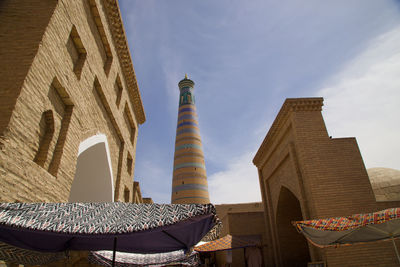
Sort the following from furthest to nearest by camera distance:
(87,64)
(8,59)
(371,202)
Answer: (371,202) → (87,64) → (8,59)

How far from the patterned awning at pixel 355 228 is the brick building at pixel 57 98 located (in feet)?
14.4

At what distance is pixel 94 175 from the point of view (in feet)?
25.0

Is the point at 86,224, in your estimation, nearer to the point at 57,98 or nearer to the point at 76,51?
the point at 57,98

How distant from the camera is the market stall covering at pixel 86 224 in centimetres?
202

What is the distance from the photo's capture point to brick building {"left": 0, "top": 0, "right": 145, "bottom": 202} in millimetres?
3693

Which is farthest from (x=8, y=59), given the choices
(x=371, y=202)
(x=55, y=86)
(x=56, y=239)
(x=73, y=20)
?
(x=371, y=202)

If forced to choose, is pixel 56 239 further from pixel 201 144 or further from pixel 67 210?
pixel 201 144

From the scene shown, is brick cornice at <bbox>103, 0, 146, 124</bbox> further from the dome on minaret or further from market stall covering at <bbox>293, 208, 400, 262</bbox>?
the dome on minaret

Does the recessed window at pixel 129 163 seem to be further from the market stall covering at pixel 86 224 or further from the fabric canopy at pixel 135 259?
the market stall covering at pixel 86 224

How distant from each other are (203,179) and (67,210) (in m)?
19.7

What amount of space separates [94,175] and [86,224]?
19.3 ft

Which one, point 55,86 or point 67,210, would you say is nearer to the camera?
point 67,210

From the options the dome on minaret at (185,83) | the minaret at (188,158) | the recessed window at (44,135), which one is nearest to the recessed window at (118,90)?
the recessed window at (44,135)

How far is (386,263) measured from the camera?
5973 mm
